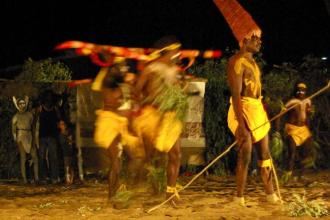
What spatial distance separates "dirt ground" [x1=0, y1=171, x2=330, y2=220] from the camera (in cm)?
658

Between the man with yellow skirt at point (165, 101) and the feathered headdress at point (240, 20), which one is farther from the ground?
the feathered headdress at point (240, 20)

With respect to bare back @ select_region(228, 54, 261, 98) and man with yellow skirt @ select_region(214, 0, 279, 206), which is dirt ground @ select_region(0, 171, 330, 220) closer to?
man with yellow skirt @ select_region(214, 0, 279, 206)

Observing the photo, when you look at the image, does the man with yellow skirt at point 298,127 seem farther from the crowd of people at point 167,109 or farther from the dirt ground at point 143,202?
the crowd of people at point 167,109

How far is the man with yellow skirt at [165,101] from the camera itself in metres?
7.05

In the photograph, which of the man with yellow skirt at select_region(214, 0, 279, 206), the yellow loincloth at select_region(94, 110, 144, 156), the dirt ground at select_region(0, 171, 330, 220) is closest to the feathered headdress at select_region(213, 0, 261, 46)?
the man with yellow skirt at select_region(214, 0, 279, 206)

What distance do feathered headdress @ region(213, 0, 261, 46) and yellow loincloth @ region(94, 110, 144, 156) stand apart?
5.78 feet

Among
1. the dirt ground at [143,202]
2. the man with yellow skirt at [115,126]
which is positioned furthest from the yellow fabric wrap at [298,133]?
the man with yellow skirt at [115,126]

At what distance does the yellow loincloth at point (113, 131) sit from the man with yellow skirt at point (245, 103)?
1.24 meters

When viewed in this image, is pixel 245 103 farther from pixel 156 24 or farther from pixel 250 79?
pixel 156 24

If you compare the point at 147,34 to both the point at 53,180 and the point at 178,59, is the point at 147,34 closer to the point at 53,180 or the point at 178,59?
the point at 53,180

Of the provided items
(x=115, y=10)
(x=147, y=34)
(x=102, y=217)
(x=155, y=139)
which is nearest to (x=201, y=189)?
(x=155, y=139)

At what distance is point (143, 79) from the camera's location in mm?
7113

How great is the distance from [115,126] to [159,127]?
54 centimetres

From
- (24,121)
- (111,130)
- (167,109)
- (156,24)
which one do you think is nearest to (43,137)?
(24,121)
